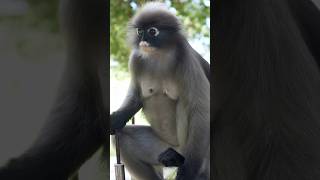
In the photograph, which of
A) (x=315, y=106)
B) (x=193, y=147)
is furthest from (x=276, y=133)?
(x=193, y=147)

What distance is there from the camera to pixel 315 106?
4.80 ft

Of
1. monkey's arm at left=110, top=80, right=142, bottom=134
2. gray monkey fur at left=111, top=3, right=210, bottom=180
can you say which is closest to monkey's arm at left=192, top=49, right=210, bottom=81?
gray monkey fur at left=111, top=3, right=210, bottom=180

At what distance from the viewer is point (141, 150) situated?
1664 millimetres

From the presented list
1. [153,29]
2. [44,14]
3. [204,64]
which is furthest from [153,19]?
[44,14]

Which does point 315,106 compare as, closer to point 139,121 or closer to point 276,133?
point 276,133

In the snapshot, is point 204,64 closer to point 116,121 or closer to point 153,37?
point 153,37

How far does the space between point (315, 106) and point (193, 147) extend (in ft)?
1.37

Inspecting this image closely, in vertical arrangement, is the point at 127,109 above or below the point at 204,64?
below

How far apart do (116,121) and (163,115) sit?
0.16 metres

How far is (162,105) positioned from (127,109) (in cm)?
12

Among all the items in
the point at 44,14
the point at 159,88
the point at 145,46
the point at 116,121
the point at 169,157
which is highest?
the point at 44,14

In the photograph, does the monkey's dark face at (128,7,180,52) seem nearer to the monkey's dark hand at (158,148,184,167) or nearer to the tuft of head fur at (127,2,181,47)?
the tuft of head fur at (127,2,181,47)

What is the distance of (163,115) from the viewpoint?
5.46 feet

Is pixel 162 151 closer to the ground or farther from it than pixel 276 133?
closer to the ground
